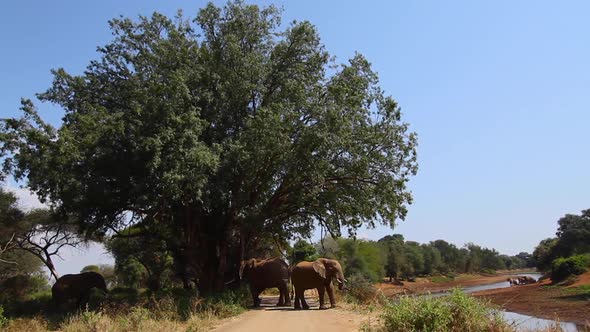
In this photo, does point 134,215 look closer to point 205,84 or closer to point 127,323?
point 205,84

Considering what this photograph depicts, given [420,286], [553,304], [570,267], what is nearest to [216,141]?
[553,304]

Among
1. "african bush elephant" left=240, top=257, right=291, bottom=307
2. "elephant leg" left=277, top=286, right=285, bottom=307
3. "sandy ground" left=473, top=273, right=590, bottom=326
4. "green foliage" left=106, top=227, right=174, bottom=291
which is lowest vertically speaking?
"sandy ground" left=473, top=273, right=590, bottom=326

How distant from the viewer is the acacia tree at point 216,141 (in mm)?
19297

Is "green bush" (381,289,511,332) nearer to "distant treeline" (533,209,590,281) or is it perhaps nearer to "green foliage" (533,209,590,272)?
"distant treeline" (533,209,590,281)

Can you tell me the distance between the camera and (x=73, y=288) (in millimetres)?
25281

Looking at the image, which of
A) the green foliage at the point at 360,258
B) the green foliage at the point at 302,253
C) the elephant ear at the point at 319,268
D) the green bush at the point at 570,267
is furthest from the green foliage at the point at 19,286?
the green bush at the point at 570,267

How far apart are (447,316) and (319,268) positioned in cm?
1023

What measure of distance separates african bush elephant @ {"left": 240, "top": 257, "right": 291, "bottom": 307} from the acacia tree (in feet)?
6.74

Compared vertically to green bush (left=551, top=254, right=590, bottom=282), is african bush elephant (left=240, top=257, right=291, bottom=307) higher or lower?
lower

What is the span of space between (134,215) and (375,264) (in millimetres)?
53357

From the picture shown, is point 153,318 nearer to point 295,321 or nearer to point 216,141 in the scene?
point 295,321

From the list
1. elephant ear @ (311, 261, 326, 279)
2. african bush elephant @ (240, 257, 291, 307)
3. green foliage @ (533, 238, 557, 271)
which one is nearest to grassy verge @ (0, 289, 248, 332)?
african bush elephant @ (240, 257, 291, 307)

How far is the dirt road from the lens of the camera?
14672 mm

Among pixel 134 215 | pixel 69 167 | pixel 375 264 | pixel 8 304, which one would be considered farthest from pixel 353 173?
pixel 375 264
